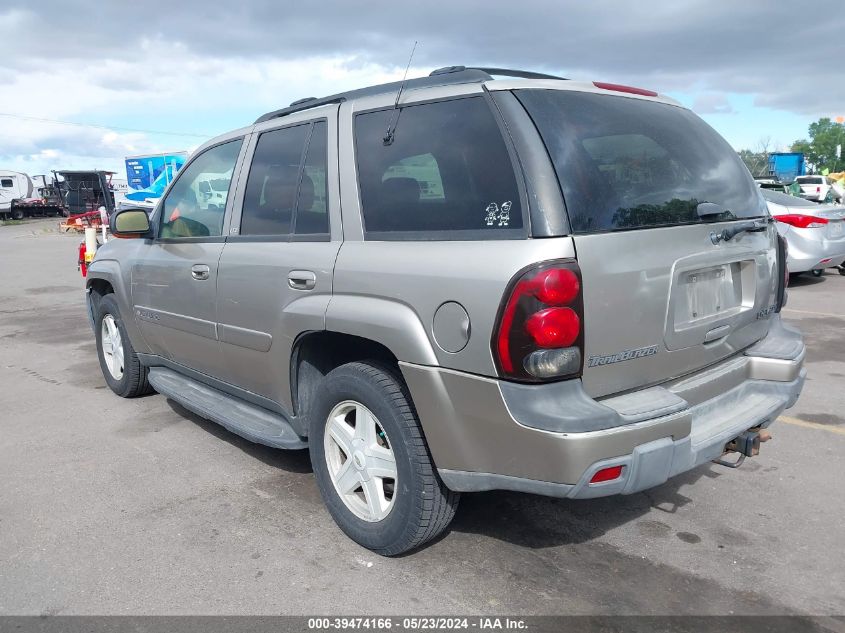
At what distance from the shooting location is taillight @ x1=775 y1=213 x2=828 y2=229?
9.93 metres

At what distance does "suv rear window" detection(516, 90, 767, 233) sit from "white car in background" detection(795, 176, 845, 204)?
55.0ft

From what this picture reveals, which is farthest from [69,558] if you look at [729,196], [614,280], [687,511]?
[729,196]

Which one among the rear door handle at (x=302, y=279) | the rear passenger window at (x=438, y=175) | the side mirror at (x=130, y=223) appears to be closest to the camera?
the rear passenger window at (x=438, y=175)

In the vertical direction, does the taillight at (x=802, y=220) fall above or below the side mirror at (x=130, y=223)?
below

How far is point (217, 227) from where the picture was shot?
4.14 meters

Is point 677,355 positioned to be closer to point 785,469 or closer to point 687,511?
point 687,511

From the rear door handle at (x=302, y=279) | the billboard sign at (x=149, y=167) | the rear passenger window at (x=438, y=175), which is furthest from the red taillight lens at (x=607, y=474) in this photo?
the billboard sign at (x=149, y=167)

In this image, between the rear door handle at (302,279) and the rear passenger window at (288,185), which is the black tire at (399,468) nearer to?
the rear door handle at (302,279)

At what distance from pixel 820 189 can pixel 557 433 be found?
2893 cm

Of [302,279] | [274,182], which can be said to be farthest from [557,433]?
[274,182]

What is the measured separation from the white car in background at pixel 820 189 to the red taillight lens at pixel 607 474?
1790cm

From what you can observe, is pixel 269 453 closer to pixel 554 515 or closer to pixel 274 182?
pixel 274 182

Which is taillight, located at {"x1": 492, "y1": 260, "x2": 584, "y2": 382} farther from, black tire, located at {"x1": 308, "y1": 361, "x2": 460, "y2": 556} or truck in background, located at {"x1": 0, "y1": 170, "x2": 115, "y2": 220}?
truck in background, located at {"x1": 0, "y1": 170, "x2": 115, "y2": 220}

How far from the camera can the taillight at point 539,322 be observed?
248 centimetres
